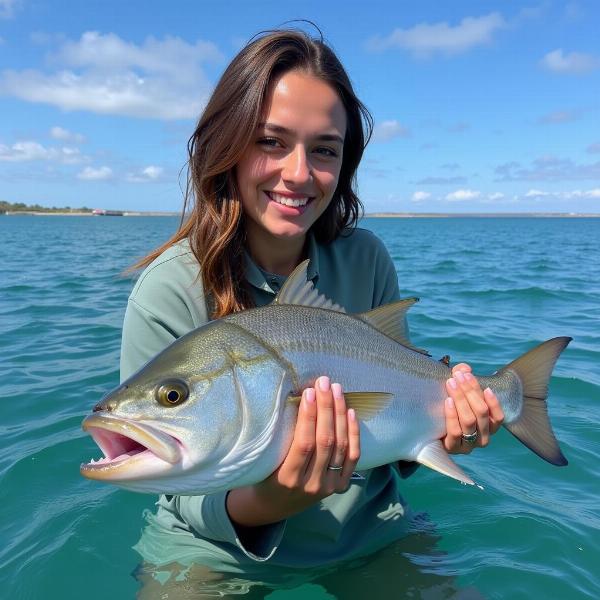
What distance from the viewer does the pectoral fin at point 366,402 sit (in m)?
2.50

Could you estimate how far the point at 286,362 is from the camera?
2434 mm

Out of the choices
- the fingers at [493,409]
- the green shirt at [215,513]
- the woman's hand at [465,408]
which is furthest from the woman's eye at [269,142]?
the fingers at [493,409]

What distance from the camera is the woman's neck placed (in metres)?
3.64

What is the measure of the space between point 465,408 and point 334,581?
1252mm

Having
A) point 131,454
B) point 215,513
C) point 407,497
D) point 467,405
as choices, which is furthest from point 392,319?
point 407,497

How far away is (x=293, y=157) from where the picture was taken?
10.7 ft

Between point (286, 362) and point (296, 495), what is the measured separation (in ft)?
2.08

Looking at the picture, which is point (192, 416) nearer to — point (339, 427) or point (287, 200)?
point (339, 427)

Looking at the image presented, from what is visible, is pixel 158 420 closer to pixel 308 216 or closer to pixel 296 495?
pixel 296 495

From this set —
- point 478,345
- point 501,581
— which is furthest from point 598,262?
point 501,581

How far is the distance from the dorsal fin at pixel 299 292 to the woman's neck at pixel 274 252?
2.76 feet

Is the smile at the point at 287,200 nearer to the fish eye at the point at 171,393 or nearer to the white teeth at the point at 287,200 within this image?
the white teeth at the point at 287,200

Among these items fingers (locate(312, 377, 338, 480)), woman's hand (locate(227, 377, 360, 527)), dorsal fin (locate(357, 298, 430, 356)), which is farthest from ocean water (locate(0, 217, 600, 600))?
dorsal fin (locate(357, 298, 430, 356))

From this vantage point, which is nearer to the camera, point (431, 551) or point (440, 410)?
point (440, 410)
